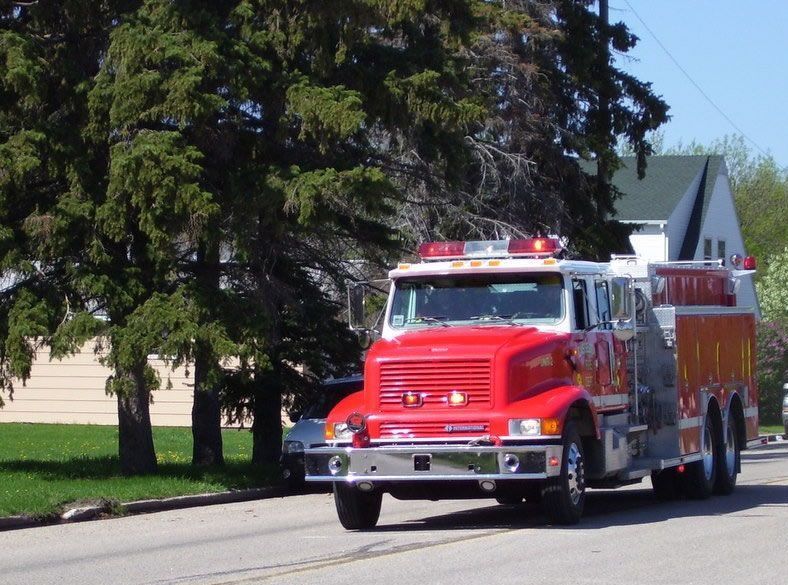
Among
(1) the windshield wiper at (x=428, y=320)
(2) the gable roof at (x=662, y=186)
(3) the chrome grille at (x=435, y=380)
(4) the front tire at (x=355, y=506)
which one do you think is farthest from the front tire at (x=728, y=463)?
(2) the gable roof at (x=662, y=186)

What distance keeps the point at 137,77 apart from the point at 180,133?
97cm

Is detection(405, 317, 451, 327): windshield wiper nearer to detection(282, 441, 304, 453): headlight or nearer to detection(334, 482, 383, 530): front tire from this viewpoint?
detection(334, 482, 383, 530): front tire

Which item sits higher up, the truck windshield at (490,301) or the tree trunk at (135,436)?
the truck windshield at (490,301)

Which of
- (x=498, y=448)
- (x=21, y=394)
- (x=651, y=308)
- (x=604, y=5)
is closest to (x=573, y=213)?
(x=604, y=5)

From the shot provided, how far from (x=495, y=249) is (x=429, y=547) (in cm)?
385

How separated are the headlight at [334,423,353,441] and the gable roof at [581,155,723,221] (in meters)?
32.5

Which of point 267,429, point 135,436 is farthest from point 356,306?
point 267,429

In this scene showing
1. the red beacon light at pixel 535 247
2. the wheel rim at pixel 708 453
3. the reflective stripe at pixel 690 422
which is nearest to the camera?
the red beacon light at pixel 535 247

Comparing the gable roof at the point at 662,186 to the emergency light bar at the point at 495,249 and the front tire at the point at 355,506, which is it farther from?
the front tire at the point at 355,506

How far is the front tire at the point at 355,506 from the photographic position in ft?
45.3

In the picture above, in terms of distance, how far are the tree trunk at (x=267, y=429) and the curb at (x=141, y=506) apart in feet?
8.52

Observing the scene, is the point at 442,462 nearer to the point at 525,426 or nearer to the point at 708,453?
the point at 525,426

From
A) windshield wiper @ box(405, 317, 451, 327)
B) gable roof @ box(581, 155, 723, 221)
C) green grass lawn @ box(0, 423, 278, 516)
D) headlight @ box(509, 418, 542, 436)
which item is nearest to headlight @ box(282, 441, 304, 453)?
green grass lawn @ box(0, 423, 278, 516)

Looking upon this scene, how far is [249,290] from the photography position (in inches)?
764
